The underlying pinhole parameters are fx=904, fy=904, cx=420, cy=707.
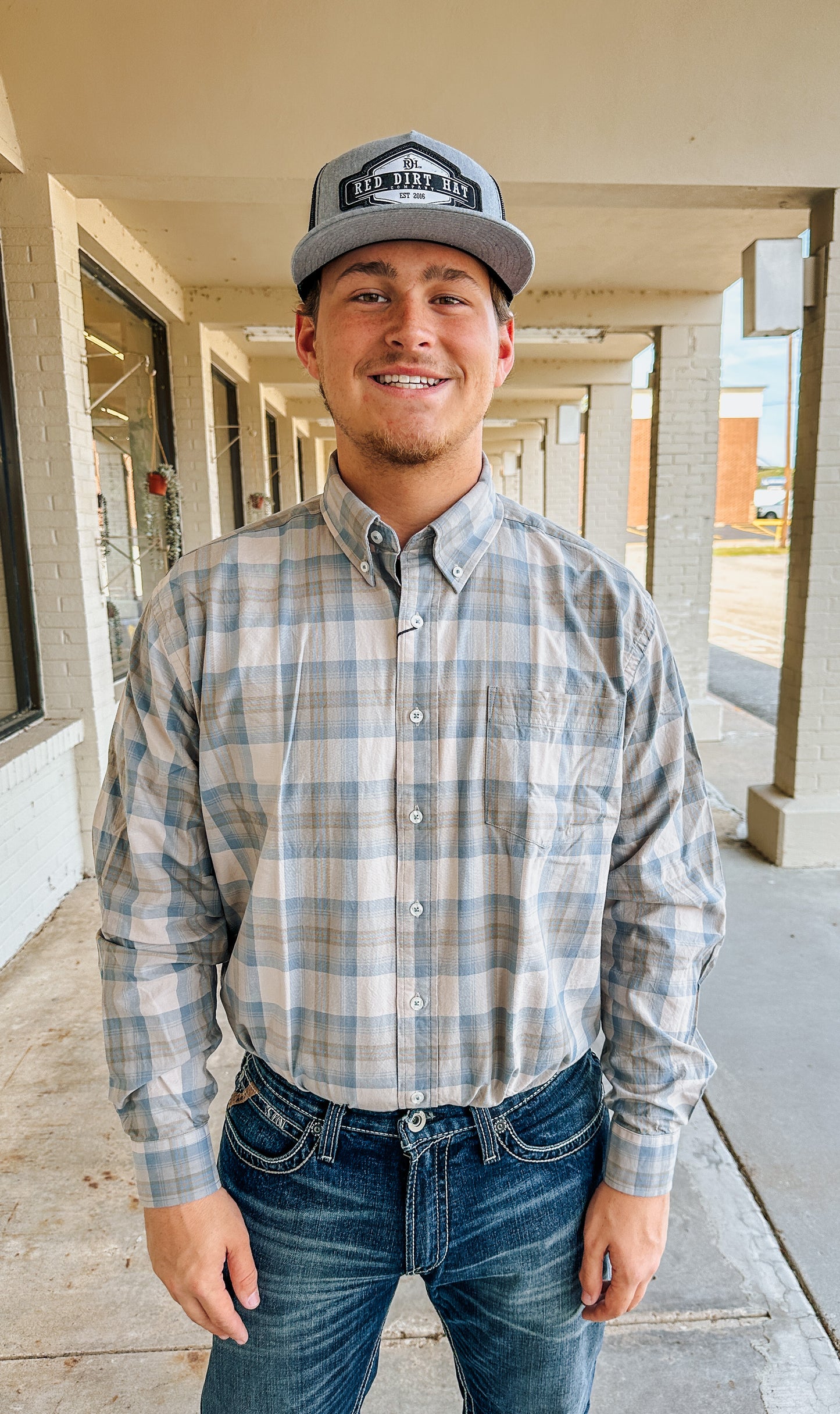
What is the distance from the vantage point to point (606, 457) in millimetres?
10289

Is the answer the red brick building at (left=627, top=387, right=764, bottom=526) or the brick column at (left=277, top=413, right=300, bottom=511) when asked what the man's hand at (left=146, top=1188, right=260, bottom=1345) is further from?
the red brick building at (left=627, top=387, right=764, bottom=526)

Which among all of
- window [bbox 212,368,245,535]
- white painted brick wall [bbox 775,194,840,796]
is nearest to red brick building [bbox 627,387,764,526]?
window [bbox 212,368,245,535]

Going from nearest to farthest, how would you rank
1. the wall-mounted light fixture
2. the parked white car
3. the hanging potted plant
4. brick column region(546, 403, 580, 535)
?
the hanging potted plant, the wall-mounted light fixture, brick column region(546, 403, 580, 535), the parked white car

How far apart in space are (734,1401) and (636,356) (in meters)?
9.92

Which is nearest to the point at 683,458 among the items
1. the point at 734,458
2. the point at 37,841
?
the point at 37,841

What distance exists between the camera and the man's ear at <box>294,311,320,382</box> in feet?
3.95

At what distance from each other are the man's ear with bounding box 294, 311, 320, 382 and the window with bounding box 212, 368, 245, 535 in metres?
7.90

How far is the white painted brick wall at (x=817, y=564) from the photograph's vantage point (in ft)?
14.5

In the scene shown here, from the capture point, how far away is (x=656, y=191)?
4121 millimetres

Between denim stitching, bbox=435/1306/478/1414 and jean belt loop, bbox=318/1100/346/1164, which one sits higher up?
jean belt loop, bbox=318/1100/346/1164

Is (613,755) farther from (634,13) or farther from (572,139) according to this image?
(634,13)

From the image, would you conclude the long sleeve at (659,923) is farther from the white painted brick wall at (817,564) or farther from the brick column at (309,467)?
the brick column at (309,467)

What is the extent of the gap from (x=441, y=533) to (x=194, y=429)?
6387 millimetres

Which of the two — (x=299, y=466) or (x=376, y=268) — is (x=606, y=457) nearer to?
(x=299, y=466)
